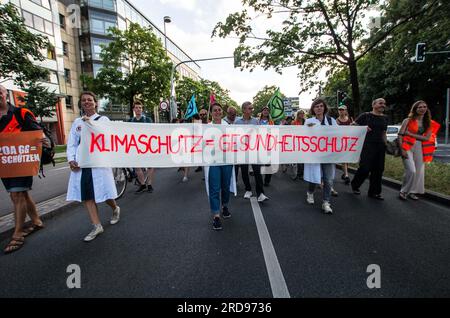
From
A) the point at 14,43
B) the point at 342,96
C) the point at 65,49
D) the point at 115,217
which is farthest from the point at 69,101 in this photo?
the point at 115,217

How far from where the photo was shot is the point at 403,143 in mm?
4754

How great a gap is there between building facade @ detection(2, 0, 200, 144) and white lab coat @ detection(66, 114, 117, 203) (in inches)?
1035

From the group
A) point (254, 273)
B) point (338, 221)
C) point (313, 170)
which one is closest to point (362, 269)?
point (254, 273)

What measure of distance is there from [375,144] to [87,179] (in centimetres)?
523

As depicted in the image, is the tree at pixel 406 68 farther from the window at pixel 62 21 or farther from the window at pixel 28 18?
the window at pixel 62 21

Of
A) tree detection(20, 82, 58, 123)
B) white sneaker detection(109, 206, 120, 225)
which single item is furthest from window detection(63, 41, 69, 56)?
white sneaker detection(109, 206, 120, 225)

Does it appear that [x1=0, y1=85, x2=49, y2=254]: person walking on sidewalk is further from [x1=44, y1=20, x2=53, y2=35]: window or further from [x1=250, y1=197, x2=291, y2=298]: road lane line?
[x1=44, y1=20, x2=53, y2=35]: window

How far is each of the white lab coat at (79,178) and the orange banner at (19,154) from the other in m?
0.48

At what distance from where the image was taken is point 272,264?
8.60 ft

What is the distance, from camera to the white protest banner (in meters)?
3.65

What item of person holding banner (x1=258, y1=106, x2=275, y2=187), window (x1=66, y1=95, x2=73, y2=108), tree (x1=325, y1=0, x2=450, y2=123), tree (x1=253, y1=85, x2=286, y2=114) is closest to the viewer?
person holding banner (x1=258, y1=106, x2=275, y2=187)

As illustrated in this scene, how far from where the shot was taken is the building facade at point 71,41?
85.5 feet

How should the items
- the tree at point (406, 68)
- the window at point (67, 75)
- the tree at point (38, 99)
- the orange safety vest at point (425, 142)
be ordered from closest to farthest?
the orange safety vest at point (425, 142) < the tree at point (406, 68) < the tree at point (38, 99) < the window at point (67, 75)

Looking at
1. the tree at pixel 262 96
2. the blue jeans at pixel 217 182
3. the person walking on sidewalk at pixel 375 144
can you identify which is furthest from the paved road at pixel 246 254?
the tree at pixel 262 96
